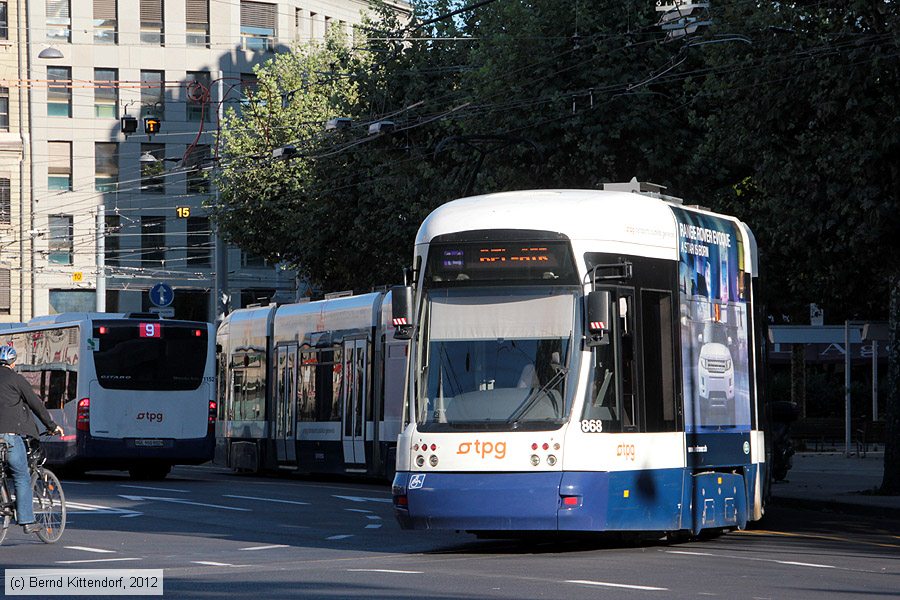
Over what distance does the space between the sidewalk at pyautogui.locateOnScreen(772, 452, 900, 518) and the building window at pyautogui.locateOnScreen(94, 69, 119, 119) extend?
4224 cm

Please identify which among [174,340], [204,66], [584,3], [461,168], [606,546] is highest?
[204,66]

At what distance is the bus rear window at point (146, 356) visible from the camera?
2962cm

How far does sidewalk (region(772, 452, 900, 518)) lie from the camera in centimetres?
2333

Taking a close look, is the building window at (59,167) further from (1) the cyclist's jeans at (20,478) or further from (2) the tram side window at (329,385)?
(1) the cyclist's jeans at (20,478)

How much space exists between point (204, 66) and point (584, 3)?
43.9m

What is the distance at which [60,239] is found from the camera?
72.2 metres

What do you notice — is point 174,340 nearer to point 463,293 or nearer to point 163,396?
point 163,396

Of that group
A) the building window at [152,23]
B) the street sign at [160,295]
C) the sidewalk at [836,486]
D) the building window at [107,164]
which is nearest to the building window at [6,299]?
the building window at [107,164]

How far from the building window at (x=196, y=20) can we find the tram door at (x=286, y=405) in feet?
147

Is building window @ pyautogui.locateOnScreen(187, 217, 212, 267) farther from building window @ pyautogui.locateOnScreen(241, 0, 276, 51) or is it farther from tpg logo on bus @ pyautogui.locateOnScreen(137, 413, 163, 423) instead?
tpg logo on bus @ pyautogui.locateOnScreen(137, 413, 163, 423)

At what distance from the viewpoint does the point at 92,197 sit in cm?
7231

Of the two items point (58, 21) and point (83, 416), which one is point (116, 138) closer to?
point (58, 21)

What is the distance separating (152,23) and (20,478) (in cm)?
5958

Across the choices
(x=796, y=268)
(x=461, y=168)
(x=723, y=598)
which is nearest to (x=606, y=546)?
(x=723, y=598)
